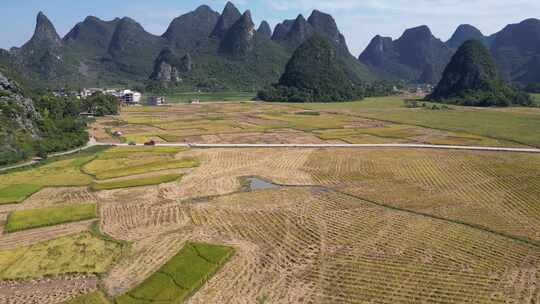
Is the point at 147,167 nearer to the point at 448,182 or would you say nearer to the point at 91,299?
the point at 91,299

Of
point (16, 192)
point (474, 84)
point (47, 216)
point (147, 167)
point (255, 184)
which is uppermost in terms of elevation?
point (474, 84)

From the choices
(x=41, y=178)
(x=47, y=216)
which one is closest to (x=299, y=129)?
(x=41, y=178)

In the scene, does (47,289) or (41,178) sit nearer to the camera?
(47,289)

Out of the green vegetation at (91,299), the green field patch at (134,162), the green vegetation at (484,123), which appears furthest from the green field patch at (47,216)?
the green vegetation at (484,123)

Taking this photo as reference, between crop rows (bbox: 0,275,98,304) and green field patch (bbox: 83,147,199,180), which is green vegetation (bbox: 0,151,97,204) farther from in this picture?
crop rows (bbox: 0,275,98,304)

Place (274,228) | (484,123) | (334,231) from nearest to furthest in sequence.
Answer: (334,231)
(274,228)
(484,123)

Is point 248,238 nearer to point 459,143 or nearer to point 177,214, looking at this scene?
point 177,214
